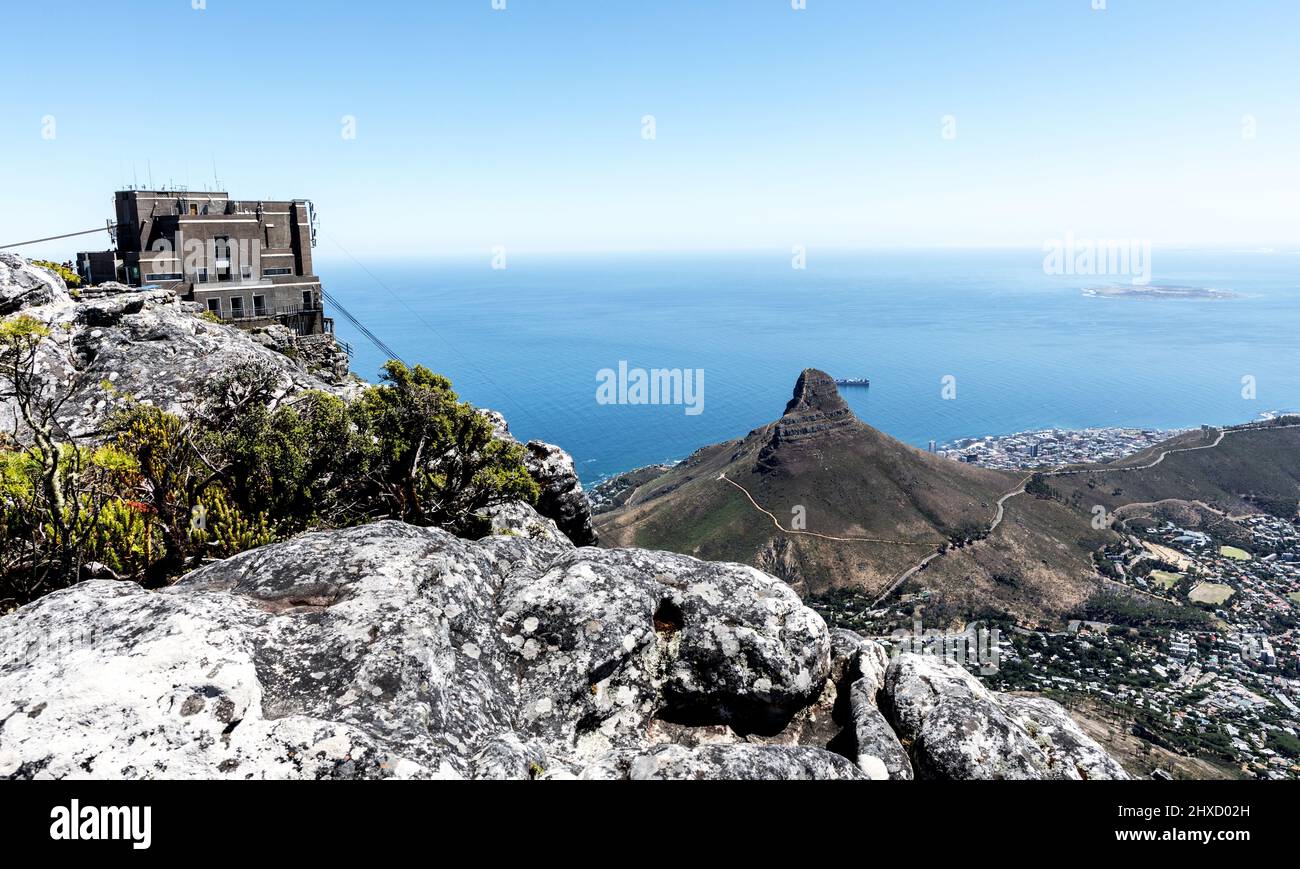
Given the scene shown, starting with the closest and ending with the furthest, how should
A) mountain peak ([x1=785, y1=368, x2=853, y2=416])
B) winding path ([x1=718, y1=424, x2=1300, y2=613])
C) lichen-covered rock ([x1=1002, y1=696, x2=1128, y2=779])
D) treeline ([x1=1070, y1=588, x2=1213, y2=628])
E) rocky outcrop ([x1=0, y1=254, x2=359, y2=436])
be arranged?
1. lichen-covered rock ([x1=1002, y1=696, x2=1128, y2=779])
2. rocky outcrop ([x1=0, y1=254, x2=359, y2=436])
3. treeline ([x1=1070, y1=588, x2=1213, y2=628])
4. winding path ([x1=718, y1=424, x2=1300, y2=613])
5. mountain peak ([x1=785, y1=368, x2=853, y2=416])

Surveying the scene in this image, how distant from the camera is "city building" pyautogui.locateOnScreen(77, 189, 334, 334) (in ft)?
151

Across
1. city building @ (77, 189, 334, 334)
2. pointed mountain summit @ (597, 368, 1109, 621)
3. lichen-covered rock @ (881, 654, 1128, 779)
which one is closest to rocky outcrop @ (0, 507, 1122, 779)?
lichen-covered rock @ (881, 654, 1128, 779)

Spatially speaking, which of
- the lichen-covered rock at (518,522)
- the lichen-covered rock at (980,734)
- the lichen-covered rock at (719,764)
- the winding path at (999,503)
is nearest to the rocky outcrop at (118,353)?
the lichen-covered rock at (518,522)

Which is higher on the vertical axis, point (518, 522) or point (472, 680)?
point (472, 680)

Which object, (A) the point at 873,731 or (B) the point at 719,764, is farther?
(A) the point at 873,731

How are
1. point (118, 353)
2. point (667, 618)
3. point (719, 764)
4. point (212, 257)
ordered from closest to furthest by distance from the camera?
point (719, 764)
point (667, 618)
point (118, 353)
point (212, 257)

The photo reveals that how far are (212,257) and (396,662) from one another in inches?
1989

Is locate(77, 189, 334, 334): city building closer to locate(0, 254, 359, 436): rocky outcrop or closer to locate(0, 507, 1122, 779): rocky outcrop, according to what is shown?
locate(0, 254, 359, 436): rocky outcrop

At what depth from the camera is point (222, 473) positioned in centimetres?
1485

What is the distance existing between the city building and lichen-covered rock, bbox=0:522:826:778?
135 feet

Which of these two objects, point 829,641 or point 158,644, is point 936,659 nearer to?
point 829,641

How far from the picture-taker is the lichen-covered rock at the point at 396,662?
6.51 metres

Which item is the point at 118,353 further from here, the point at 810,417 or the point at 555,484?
the point at 810,417

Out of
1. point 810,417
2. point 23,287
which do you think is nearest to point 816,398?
point 810,417
